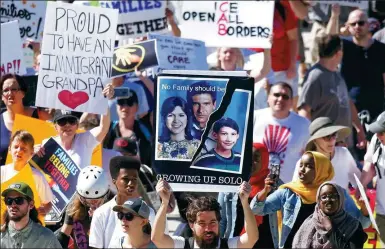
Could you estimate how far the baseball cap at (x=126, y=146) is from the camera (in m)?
12.2

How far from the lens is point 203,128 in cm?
992

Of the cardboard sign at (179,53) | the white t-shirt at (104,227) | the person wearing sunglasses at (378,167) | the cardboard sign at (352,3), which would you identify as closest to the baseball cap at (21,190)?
the white t-shirt at (104,227)

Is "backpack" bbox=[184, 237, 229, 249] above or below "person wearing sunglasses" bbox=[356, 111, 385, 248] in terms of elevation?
below

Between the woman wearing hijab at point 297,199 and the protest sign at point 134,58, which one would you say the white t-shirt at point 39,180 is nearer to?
the woman wearing hijab at point 297,199

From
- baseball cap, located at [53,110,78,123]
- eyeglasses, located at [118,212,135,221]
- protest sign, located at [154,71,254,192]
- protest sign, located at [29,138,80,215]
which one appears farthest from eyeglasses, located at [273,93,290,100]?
eyeglasses, located at [118,212,135,221]

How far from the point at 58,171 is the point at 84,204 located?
0.81 m

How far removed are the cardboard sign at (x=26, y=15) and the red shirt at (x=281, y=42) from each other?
230cm

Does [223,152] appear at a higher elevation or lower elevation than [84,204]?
higher

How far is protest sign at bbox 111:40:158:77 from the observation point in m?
12.9

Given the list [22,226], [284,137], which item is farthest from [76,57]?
[22,226]

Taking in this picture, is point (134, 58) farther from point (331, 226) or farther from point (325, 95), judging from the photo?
point (331, 226)

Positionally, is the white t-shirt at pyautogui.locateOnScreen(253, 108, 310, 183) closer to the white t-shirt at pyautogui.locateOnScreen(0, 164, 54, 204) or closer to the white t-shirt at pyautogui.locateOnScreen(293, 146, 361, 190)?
the white t-shirt at pyautogui.locateOnScreen(293, 146, 361, 190)

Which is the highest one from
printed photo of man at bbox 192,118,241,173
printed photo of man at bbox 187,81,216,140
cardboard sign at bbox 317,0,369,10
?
cardboard sign at bbox 317,0,369,10

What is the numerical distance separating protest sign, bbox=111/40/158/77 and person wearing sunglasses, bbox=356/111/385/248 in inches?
105
